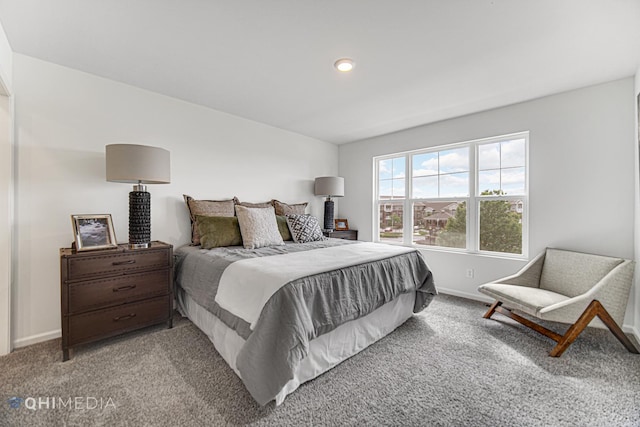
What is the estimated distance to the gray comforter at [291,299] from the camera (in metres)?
1.51

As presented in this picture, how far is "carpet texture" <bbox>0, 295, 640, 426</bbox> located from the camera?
1.48 m

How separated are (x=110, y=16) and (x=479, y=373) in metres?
3.44

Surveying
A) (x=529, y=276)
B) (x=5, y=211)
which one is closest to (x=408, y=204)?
(x=529, y=276)

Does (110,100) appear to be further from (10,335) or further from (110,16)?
(10,335)

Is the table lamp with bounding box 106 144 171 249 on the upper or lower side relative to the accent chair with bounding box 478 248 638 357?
upper

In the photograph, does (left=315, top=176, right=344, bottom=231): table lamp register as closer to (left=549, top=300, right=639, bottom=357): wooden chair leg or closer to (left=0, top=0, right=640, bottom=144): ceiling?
(left=0, top=0, right=640, bottom=144): ceiling

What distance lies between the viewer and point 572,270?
257 cm

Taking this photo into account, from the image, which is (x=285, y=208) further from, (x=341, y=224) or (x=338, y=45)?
(x=338, y=45)

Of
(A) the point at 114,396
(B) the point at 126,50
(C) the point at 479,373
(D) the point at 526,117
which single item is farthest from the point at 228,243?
(D) the point at 526,117

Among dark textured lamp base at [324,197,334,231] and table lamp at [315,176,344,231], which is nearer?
table lamp at [315,176,344,231]

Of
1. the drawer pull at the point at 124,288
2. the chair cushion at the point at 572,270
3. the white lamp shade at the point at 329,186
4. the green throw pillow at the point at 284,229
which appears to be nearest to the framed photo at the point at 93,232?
the drawer pull at the point at 124,288

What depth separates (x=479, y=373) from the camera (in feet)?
6.16

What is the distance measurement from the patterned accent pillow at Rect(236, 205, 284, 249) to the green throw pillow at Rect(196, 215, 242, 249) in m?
0.09

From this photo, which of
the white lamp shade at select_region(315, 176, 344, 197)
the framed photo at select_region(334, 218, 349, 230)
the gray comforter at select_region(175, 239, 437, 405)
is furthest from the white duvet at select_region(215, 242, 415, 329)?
the framed photo at select_region(334, 218, 349, 230)
